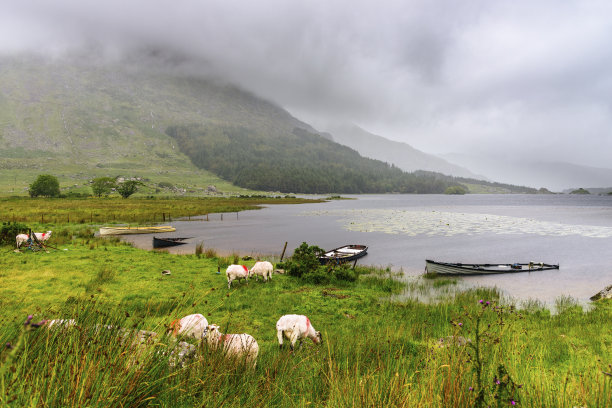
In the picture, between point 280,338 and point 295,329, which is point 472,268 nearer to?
point 295,329

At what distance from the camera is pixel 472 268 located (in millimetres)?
22516

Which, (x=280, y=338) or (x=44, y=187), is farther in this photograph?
(x=44, y=187)

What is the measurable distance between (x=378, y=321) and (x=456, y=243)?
3308 centimetres

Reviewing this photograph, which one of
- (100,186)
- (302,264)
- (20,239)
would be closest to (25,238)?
(20,239)

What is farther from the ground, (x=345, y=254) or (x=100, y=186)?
(x=100, y=186)

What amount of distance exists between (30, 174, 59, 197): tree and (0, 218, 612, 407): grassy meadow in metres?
106

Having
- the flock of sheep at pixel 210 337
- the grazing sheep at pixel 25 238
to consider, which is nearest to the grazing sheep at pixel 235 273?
the flock of sheep at pixel 210 337

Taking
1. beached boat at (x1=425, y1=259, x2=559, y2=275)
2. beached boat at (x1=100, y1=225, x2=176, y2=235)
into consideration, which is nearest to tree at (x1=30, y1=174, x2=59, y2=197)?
beached boat at (x1=100, y1=225, x2=176, y2=235)

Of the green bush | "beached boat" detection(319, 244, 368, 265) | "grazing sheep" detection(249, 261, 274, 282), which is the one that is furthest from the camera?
"beached boat" detection(319, 244, 368, 265)

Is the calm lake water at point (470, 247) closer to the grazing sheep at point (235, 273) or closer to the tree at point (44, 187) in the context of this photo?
the grazing sheep at point (235, 273)

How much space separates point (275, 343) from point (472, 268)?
63.5 ft

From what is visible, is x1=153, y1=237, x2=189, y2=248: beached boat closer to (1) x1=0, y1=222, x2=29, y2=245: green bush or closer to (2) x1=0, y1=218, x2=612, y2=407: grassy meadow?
(2) x1=0, y1=218, x2=612, y2=407: grassy meadow

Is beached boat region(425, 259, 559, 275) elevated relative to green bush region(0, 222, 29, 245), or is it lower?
lower

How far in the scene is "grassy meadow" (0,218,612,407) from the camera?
3.23 meters
